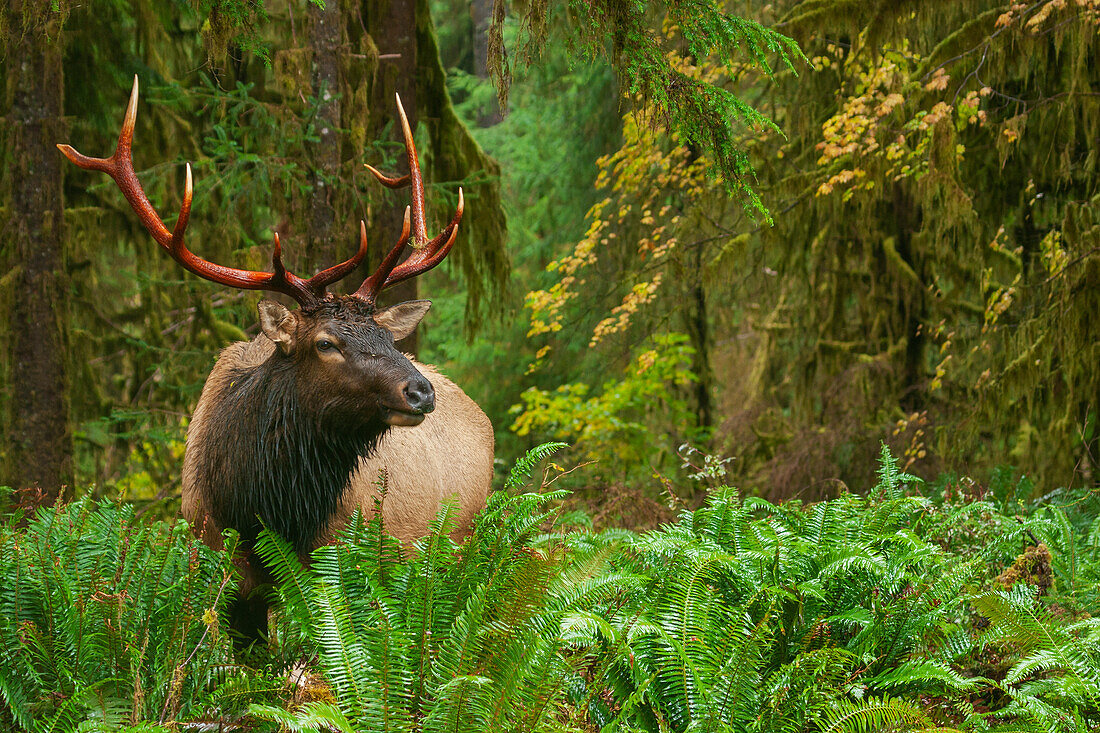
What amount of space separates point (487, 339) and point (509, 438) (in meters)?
1.97

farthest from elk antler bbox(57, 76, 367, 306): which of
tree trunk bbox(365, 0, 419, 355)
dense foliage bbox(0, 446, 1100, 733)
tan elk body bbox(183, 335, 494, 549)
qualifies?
tree trunk bbox(365, 0, 419, 355)

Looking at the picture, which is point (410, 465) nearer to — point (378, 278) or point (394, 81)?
point (378, 278)

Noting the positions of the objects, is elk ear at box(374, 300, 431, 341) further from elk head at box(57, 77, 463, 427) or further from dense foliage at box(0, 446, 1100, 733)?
dense foliage at box(0, 446, 1100, 733)

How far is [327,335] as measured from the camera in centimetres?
460

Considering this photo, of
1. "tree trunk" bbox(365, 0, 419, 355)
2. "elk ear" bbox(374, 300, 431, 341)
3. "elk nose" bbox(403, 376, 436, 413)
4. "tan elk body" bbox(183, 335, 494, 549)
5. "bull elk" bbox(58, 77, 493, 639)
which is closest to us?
"elk nose" bbox(403, 376, 436, 413)

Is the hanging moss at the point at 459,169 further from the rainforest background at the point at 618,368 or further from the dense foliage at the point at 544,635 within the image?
the dense foliage at the point at 544,635

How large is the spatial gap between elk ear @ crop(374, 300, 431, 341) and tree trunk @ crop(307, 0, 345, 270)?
1.91m

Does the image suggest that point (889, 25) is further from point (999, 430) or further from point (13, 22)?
point (13, 22)

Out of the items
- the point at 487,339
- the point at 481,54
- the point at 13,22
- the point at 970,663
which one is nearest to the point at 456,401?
the point at 970,663

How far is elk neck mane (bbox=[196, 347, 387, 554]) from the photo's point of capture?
15.1 feet

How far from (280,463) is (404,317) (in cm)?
116

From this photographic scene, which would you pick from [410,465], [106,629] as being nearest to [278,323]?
[410,465]

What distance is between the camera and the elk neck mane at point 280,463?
4.61m

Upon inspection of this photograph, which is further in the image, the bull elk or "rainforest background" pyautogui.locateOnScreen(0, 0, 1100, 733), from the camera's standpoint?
the bull elk
